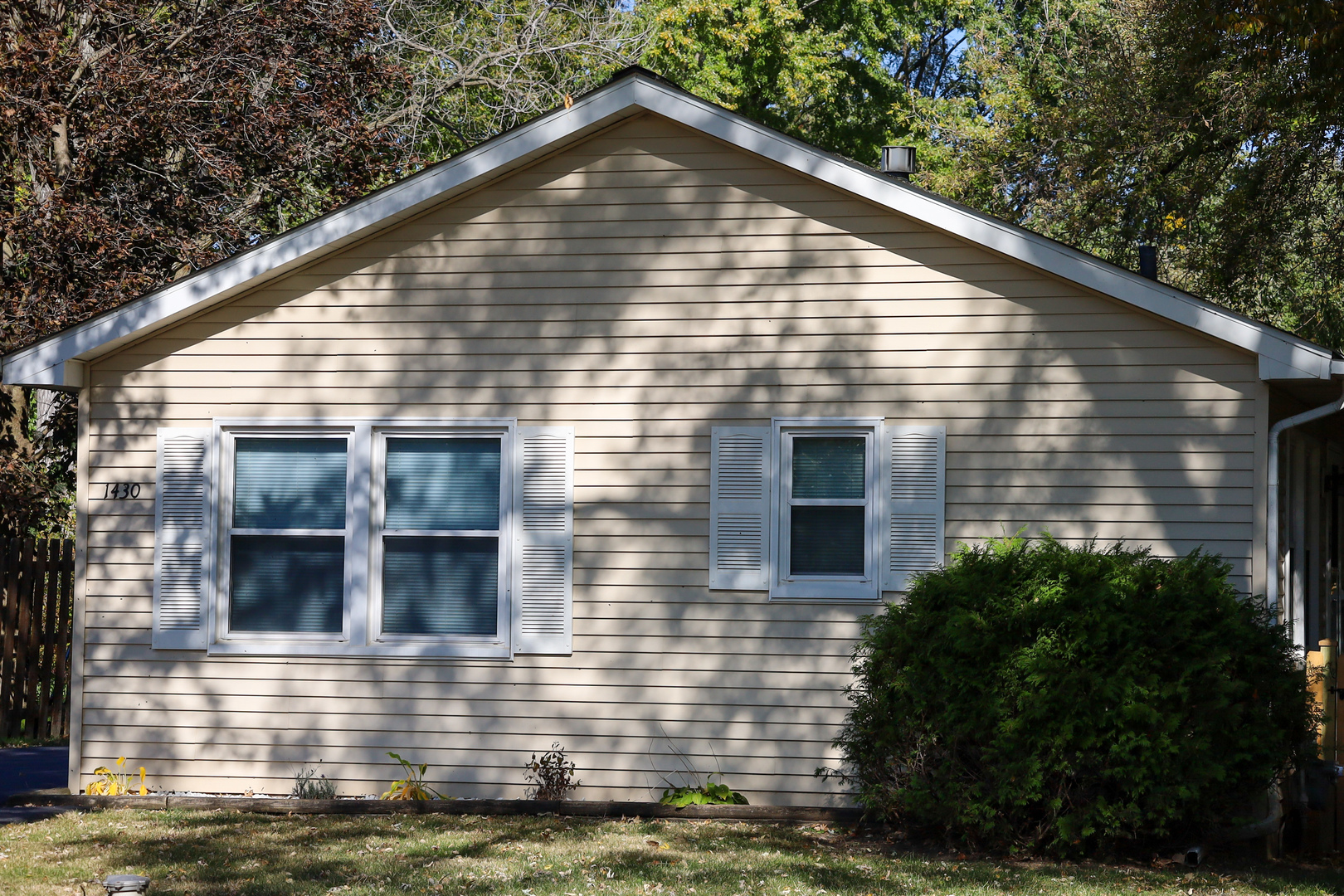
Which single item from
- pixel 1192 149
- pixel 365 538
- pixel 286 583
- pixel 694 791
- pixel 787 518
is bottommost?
pixel 694 791

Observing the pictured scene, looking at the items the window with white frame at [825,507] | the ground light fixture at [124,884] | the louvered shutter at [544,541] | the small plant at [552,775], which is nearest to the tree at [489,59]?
the louvered shutter at [544,541]

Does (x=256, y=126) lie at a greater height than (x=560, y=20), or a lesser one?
lesser

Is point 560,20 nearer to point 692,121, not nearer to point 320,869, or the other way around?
point 692,121

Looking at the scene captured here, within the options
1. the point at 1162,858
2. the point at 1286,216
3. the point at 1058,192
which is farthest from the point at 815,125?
the point at 1162,858

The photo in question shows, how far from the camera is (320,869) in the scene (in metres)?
6.48

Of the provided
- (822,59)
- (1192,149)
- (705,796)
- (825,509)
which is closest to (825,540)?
(825,509)

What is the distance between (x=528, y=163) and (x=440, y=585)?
2.98m

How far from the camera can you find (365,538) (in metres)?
8.62

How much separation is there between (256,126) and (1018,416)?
10679 millimetres

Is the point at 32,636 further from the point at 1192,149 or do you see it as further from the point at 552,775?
the point at 1192,149

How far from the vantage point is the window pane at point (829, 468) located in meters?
8.34

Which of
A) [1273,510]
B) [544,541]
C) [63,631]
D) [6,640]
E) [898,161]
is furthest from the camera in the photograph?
[63,631]

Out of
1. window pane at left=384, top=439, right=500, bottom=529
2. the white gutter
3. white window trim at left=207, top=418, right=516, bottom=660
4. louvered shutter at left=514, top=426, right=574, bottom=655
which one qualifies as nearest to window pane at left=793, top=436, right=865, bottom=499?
louvered shutter at left=514, top=426, right=574, bottom=655

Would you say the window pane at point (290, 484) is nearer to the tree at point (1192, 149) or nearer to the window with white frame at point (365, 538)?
the window with white frame at point (365, 538)
